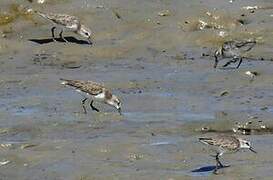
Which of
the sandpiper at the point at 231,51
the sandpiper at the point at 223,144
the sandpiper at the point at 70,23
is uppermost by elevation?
the sandpiper at the point at 223,144

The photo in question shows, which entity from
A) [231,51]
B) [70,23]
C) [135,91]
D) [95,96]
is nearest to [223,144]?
[95,96]

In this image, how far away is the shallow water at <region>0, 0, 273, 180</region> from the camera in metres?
11.3

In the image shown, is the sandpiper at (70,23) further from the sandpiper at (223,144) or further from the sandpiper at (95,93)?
the sandpiper at (223,144)

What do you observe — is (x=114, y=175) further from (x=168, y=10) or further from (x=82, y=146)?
(x=168, y=10)

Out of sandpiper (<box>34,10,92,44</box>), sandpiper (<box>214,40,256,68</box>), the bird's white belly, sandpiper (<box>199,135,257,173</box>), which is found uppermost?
sandpiper (<box>199,135,257,173</box>)

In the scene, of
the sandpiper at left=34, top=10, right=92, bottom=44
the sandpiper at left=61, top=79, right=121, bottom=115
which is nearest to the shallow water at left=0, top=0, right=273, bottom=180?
the sandpiper at left=61, top=79, right=121, bottom=115

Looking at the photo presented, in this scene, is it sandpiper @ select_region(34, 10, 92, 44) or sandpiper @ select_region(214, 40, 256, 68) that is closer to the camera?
sandpiper @ select_region(214, 40, 256, 68)

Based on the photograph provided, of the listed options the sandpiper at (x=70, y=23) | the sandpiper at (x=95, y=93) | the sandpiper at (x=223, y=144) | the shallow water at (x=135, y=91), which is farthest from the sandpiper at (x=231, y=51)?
the sandpiper at (x=223, y=144)

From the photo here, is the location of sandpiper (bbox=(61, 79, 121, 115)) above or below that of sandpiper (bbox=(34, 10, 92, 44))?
above

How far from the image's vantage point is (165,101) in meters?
14.8

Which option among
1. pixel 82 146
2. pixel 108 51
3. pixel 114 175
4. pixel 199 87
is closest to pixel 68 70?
pixel 108 51

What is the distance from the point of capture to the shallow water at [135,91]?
11.3 meters

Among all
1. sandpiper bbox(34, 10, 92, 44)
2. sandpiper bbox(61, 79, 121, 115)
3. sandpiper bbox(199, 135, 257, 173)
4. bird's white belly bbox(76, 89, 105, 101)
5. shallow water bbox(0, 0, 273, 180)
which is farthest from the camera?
sandpiper bbox(34, 10, 92, 44)

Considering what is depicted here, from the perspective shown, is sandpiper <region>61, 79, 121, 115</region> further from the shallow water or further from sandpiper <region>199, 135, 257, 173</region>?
sandpiper <region>199, 135, 257, 173</region>
